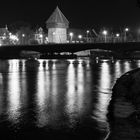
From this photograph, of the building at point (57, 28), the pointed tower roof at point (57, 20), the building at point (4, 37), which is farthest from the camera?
the pointed tower roof at point (57, 20)

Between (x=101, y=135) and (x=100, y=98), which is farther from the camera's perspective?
(x=100, y=98)

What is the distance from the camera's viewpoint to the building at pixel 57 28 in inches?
5763

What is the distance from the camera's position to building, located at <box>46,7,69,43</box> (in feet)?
480

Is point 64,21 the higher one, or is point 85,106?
point 64,21

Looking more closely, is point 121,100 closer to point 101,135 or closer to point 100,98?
point 100,98

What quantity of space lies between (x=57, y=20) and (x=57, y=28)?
→ 6.56 meters

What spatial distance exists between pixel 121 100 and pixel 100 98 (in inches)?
129

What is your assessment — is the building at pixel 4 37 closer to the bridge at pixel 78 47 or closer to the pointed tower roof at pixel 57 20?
the pointed tower roof at pixel 57 20

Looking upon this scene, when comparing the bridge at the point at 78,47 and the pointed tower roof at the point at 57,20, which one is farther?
the pointed tower roof at the point at 57,20

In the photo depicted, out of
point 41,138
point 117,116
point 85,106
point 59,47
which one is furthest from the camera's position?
point 59,47

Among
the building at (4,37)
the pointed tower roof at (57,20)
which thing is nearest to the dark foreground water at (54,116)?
the building at (4,37)

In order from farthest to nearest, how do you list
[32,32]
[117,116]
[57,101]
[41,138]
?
[32,32], [57,101], [117,116], [41,138]

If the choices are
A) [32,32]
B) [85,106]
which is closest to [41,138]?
[85,106]

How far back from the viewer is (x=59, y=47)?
338 ft
